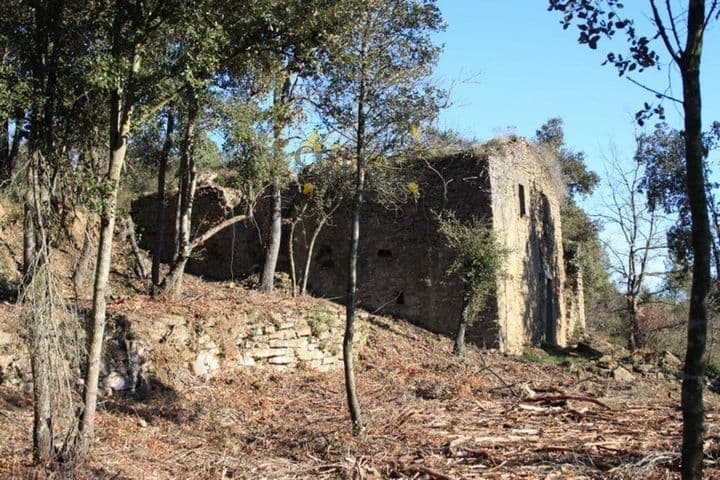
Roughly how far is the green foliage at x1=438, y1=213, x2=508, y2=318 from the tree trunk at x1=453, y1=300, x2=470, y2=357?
129 millimetres

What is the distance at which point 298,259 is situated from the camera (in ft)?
64.4

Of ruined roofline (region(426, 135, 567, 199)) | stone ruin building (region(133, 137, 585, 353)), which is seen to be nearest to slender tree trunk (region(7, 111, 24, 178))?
stone ruin building (region(133, 137, 585, 353))

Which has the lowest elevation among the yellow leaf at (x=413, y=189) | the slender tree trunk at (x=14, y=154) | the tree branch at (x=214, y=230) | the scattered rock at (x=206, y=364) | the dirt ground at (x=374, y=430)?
the dirt ground at (x=374, y=430)

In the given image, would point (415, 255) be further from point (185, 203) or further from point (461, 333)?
point (185, 203)

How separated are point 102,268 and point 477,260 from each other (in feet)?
35.8

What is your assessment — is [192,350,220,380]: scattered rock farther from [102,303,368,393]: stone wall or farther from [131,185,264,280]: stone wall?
[131,185,264,280]: stone wall

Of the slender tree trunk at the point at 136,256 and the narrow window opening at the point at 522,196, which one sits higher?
the narrow window opening at the point at 522,196

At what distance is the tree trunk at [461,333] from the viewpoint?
1596 centimetres

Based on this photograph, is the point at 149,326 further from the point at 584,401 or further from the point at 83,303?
the point at 584,401

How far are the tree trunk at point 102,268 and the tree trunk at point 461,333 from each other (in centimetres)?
1063

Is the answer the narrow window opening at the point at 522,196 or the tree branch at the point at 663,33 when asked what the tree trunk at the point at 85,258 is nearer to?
the tree branch at the point at 663,33

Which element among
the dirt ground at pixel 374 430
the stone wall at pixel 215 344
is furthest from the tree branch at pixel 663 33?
Answer: the stone wall at pixel 215 344

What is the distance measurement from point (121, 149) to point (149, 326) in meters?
4.54

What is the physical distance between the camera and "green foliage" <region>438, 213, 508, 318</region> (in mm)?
16062
